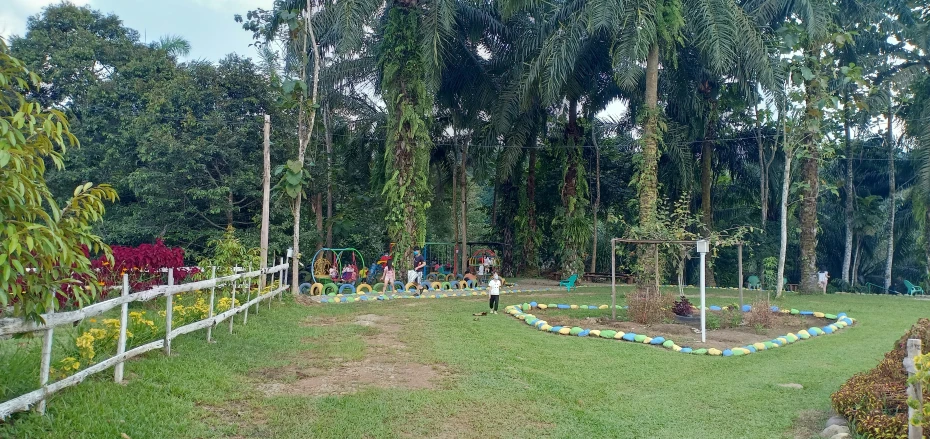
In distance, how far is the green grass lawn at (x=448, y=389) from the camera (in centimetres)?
509

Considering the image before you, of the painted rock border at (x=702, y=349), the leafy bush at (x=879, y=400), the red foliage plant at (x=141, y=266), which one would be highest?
the red foliage plant at (x=141, y=266)

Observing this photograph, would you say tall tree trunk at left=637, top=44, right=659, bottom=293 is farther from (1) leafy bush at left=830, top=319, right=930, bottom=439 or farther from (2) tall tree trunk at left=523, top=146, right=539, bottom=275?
(2) tall tree trunk at left=523, top=146, right=539, bottom=275

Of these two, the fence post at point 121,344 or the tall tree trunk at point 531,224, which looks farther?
Result: the tall tree trunk at point 531,224

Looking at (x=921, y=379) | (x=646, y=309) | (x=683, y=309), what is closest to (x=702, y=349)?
(x=646, y=309)

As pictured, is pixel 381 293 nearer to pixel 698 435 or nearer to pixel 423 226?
pixel 423 226

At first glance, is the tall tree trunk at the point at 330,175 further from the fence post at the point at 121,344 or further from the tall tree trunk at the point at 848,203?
the tall tree trunk at the point at 848,203

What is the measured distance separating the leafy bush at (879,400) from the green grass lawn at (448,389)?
0.41 metres

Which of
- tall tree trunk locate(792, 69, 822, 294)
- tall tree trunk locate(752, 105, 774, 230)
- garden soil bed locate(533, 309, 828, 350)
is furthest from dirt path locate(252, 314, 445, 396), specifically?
tall tree trunk locate(752, 105, 774, 230)

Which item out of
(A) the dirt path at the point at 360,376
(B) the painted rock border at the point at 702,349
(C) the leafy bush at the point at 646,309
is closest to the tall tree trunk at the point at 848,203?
(B) the painted rock border at the point at 702,349

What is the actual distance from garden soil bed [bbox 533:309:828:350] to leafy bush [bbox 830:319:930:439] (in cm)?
367

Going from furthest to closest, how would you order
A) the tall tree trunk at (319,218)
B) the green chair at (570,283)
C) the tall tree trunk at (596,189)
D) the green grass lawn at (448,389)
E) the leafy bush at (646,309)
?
the tall tree trunk at (596,189) < the tall tree trunk at (319,218) < the green chair at (570,283) < the leafy bush at (646,309) < the green grass lawn at (448,389)

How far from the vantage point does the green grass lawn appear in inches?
201

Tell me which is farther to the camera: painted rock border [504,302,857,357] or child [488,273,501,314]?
child [488,273,501,314]

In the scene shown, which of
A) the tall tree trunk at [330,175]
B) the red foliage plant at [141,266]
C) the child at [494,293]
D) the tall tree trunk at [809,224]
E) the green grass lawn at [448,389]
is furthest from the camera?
the tall tree trunk at [330,175]
